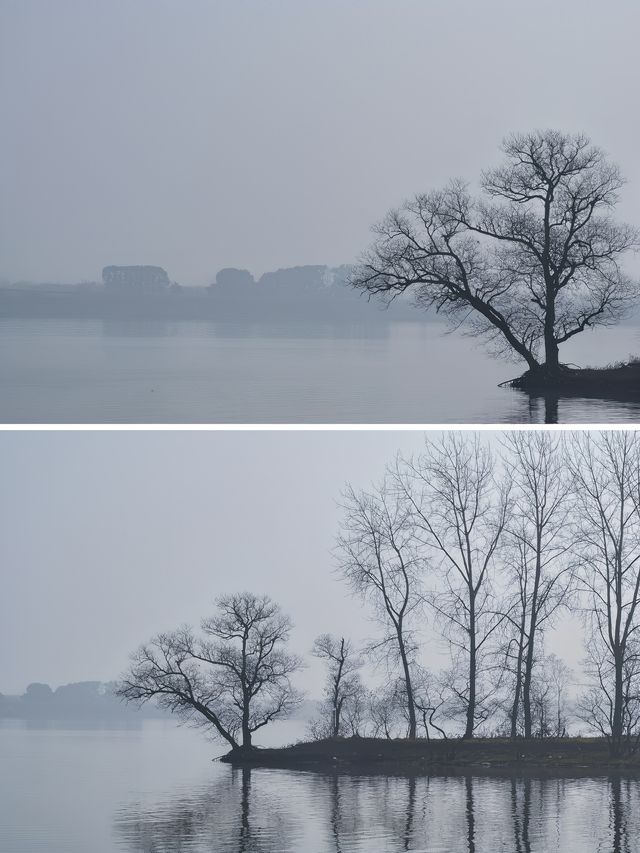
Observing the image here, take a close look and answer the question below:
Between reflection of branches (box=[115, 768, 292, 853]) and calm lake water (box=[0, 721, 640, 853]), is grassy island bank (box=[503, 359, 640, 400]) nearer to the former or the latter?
calm lake water (box=[0, 721, 640, 853])

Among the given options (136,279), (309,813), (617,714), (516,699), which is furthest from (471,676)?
(136,279)

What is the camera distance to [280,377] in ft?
49.3

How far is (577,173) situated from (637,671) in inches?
292

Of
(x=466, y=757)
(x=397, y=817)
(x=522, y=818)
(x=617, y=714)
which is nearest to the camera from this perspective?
(x=522, y=818)

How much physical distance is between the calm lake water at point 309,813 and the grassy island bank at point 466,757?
0.45m

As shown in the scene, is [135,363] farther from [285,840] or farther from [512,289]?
[285,840]

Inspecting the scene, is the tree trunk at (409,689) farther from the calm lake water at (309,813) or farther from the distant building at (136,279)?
the distant building at (136,279)

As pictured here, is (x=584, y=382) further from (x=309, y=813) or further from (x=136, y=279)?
(x=136, y=279)

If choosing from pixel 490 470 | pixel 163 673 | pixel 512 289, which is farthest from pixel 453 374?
pixel 163 673

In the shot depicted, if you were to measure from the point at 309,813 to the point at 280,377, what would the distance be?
5554mm

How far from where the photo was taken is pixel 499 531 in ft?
60.7

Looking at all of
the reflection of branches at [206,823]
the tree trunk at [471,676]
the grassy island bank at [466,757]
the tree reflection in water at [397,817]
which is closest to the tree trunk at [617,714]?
the grassy island bank at [466,757]

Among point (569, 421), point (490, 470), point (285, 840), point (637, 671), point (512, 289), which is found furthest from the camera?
point (490, 470)

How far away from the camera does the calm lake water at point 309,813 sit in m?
12.0
